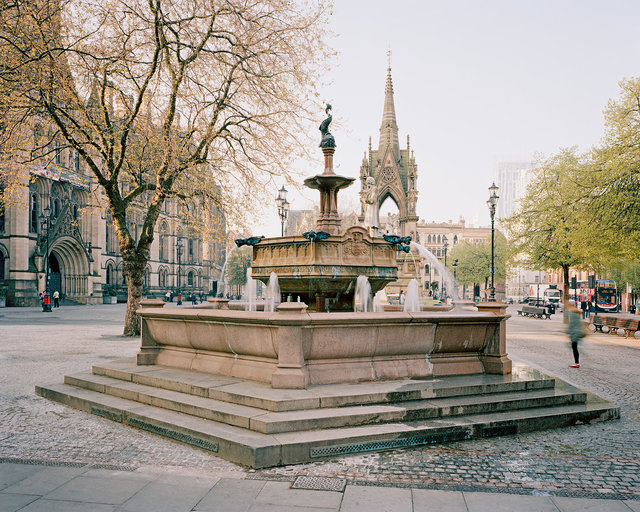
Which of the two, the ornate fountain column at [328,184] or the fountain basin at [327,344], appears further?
the ornate fountain column at [328,184]

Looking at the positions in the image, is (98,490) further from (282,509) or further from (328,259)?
(328,259)

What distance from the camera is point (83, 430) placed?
6762 millimetres

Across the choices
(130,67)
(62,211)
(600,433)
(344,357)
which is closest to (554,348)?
(600,433)

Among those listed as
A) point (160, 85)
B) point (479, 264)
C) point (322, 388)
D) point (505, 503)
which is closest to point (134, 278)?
point (160, 85)

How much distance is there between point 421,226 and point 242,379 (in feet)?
433

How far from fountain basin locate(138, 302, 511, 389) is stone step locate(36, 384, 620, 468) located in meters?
1.12

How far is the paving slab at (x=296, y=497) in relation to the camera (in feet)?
14.5

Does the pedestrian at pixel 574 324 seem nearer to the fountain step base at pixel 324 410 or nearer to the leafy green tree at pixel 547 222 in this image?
the fountain step base at pixel 324 410

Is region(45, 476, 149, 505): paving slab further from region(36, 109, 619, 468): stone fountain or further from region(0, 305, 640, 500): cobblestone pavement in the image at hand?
region(36, 109, 619, 468): stone fountain

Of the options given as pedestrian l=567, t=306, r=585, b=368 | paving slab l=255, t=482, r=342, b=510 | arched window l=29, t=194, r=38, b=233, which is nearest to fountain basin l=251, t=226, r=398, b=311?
pedestrian l=567, t=306, r=585, b=368

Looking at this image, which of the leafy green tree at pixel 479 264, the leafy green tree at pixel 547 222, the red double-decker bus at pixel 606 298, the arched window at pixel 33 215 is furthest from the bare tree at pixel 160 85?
the leafy green tree at pixel 479 264

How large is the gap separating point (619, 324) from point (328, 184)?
1807 centimetres

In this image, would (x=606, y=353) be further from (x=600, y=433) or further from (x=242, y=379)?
(x=242, y=379)

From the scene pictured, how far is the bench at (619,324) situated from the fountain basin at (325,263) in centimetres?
1543
